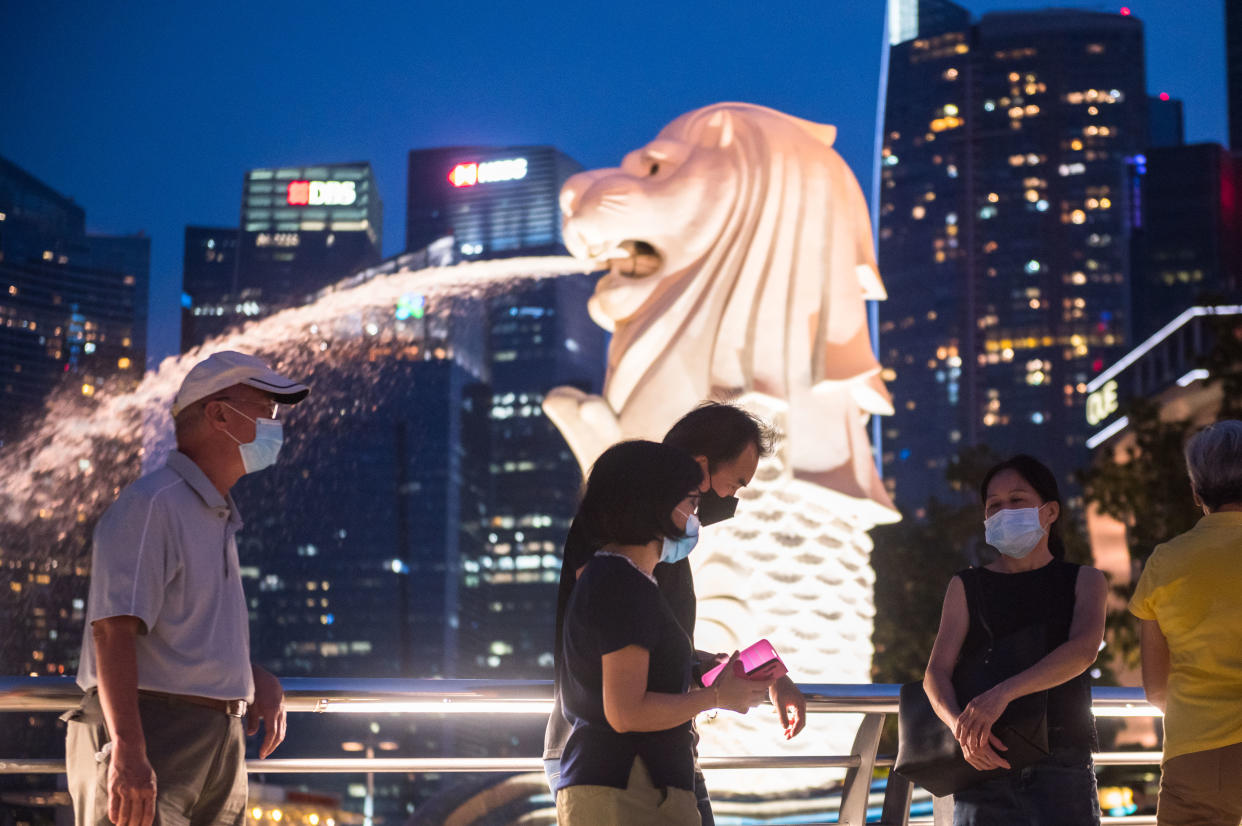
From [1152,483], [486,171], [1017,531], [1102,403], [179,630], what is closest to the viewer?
[179,630]

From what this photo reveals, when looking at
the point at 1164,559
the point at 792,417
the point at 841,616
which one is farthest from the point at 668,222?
the point at 1164,559

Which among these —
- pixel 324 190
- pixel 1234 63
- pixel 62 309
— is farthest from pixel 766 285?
pixel 1234 63

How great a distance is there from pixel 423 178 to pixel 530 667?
36482 millimetres

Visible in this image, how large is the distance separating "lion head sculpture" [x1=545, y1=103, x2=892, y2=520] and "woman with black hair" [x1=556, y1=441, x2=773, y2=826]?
423 centimetres

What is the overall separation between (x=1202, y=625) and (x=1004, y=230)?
4289 inches

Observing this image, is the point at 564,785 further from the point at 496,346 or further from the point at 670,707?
the point at 496,346

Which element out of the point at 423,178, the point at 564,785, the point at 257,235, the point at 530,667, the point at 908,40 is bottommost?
the point at 530,667

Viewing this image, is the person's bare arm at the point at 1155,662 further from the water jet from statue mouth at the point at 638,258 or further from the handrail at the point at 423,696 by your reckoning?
the water jet from statue mouth at the point at 638,258

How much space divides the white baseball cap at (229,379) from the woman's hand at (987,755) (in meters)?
1.63

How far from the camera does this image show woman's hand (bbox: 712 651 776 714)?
2.64 meters

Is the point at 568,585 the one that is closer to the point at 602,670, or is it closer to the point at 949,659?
the point at 602,670

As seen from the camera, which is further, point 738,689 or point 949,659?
point 949,659

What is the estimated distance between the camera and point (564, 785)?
2.60 m

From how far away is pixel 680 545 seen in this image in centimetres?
280
